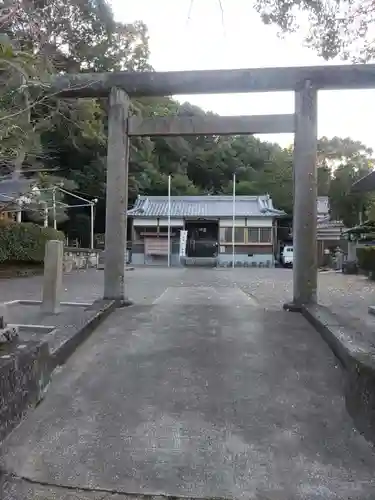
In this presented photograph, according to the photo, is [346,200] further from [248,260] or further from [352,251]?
[352,251]

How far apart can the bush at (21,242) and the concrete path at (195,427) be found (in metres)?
10.6

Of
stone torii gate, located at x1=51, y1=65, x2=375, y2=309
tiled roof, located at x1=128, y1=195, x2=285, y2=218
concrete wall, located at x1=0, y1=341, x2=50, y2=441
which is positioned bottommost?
concrete wall, located at x1=0, y1=341, x2=50, y2=441

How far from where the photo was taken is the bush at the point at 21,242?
1429 cm

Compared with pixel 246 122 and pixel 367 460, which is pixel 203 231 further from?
pixel 367 460

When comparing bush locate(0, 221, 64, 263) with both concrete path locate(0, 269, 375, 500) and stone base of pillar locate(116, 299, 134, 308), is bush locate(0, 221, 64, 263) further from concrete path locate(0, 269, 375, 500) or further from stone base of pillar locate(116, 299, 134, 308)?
concrete path locate(0, 269, 375, 500)

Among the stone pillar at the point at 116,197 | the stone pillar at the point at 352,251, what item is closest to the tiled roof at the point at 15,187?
the stone pillar at the point at 116,197

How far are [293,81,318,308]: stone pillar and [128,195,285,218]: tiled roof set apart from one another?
24.7 meters

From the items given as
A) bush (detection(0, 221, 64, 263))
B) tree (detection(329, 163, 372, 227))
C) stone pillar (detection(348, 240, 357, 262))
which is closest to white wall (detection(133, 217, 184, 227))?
tree (detection(329, 163, 372, 227))

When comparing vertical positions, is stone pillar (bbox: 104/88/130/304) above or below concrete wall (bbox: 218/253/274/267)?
above

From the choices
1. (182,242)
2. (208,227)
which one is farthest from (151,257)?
(208,227)

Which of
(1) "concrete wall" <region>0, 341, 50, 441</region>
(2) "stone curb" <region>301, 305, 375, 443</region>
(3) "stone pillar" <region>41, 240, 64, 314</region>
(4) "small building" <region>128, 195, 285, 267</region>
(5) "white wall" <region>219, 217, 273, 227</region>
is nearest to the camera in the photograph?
(1) "concrete wall" <region>0, 341, 50, 441</region>

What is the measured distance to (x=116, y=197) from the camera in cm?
701

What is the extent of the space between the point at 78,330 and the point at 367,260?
1456cm

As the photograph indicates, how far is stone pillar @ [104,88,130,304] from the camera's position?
7.02 m
